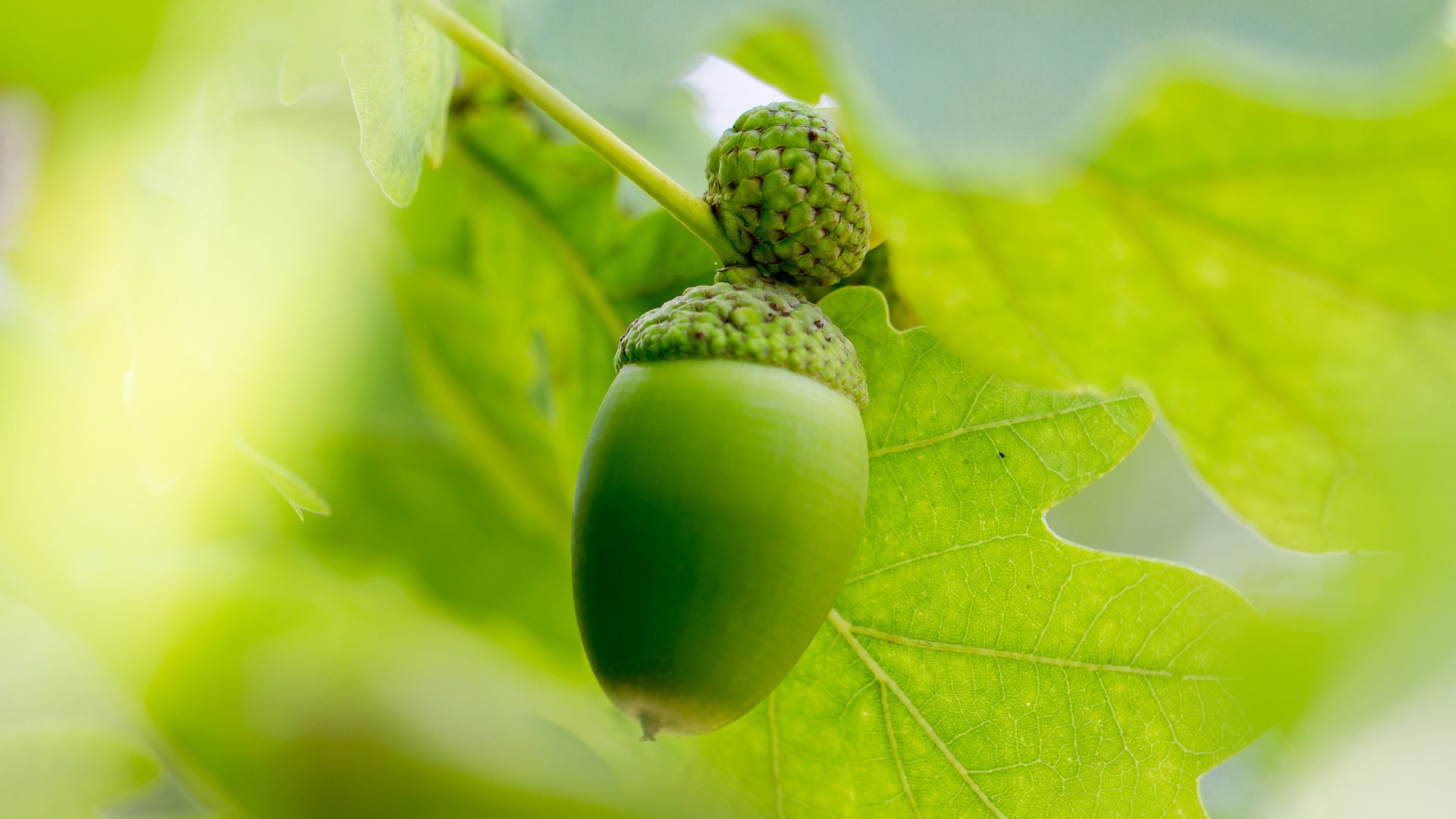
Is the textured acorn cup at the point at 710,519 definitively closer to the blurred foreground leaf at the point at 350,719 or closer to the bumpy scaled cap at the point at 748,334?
the bumpy scaled cap at the point at 748,334

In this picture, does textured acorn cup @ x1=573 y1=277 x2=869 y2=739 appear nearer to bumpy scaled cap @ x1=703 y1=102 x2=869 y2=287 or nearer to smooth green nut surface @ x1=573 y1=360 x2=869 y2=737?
smooth green nut surface @ x1=573 y1=360 x2=869 y2=737

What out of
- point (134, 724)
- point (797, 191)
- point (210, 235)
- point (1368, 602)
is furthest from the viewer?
point (134, 724)

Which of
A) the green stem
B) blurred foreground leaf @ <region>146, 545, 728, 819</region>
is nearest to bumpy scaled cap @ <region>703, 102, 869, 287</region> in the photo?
the green stem

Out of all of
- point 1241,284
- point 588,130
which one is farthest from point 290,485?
point 1241,284

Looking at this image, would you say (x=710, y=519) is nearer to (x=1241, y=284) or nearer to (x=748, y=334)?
(x=748, y=334)

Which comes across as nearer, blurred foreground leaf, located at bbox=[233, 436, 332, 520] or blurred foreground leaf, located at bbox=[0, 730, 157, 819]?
blurred foreground leaf, located at bbox=[233, 436, 332, 520]

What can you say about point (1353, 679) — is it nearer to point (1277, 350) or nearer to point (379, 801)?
point (1277, 350)

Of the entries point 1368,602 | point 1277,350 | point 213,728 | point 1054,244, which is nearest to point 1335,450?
point 1277,350
